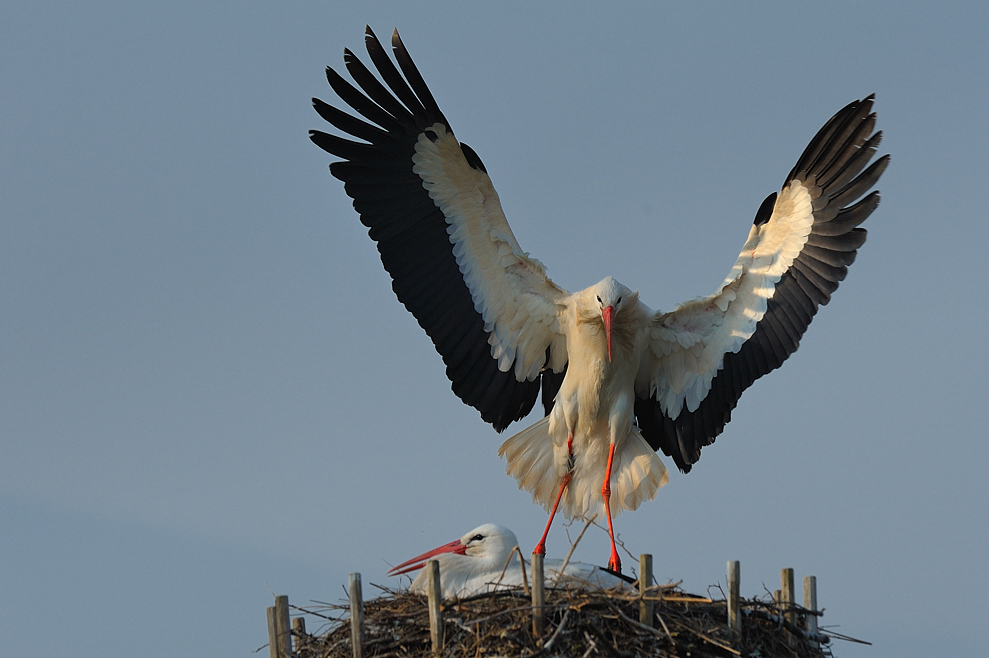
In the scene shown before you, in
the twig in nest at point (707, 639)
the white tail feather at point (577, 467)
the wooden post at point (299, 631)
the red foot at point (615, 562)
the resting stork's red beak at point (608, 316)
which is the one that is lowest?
the twig in nest at point (707, 639)

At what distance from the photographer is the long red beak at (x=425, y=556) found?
7.31 meters

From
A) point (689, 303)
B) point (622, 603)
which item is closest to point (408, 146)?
point (689, 303)

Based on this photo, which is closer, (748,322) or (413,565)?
(413,565)

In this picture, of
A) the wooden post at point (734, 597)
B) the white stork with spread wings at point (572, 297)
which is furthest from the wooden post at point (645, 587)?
the white stork with spread wings at point (572, 297)

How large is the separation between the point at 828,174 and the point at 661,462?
225cm

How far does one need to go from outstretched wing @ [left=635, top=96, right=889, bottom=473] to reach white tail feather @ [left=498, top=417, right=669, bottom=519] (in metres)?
0.67

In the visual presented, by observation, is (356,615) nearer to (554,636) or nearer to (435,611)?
(435,611)

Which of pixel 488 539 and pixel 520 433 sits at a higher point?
pixel 520 433

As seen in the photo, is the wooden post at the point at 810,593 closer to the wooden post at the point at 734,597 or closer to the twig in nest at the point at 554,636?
the wooden post at the point at 734,597

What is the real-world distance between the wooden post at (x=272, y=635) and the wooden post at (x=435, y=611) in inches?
43.9

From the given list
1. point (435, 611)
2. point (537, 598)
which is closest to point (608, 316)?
point (537, 598)

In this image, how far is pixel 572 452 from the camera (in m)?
8.22

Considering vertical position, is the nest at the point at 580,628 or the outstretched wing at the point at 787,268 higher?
the outstretched wing at the point at 787,268

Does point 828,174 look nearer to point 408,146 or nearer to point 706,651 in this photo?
point 408,146
